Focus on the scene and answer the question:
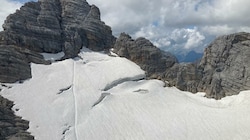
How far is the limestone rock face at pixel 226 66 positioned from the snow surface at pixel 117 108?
214 centimetres

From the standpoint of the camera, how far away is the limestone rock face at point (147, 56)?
64500 millimetres

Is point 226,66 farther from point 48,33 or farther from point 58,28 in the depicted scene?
point 58,28

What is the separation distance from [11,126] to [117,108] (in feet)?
46.1

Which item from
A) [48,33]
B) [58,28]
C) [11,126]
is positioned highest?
[58,28]

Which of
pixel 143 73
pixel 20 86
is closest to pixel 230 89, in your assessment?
pixel 143 73

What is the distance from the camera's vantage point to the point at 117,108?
49375 mm

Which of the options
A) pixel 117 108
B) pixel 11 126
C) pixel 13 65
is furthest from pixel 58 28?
pixel 11 126

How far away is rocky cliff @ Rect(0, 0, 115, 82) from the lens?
57.0 meters

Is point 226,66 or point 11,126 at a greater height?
point 226,66

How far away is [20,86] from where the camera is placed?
5391cm

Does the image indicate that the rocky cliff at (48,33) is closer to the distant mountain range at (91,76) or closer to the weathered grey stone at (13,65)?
the weathered grey stone at (13,65)

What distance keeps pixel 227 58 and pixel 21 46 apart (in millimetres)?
36495

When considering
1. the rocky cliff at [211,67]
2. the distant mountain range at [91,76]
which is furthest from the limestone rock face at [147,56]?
the distant mountain range at [91,76]

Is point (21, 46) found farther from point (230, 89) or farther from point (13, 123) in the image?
point (230, 89)
